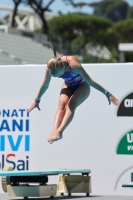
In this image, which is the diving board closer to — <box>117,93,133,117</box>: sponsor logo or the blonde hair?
<box>117,93,133,117</box>: sponsor logo

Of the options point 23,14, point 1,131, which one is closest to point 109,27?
point 23,14

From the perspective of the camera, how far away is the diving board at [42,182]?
898cm

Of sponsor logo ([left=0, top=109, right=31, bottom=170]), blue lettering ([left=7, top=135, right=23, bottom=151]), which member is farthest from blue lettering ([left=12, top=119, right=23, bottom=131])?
blue lettering ([left=7, top=135, right=23, bottom=151])

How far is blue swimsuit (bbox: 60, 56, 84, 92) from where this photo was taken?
32.2 feet

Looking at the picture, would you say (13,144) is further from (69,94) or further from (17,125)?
(69,94)

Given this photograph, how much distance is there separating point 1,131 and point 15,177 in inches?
76.5

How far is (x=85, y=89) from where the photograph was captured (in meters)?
10.2

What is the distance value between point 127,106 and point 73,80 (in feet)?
3.22

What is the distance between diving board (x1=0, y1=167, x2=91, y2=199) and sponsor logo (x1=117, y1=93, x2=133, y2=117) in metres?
1.10

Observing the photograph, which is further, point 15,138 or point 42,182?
point 15,138

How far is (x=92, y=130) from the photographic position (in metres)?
10.5

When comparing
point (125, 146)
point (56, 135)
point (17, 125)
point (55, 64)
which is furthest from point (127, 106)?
point (17, 125)

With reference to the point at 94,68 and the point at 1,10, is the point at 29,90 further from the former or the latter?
the point at 1,10

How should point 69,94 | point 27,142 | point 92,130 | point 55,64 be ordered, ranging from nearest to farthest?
1. point 55,64
2. point 69,94
3. point 92,130
4. point 27,142
